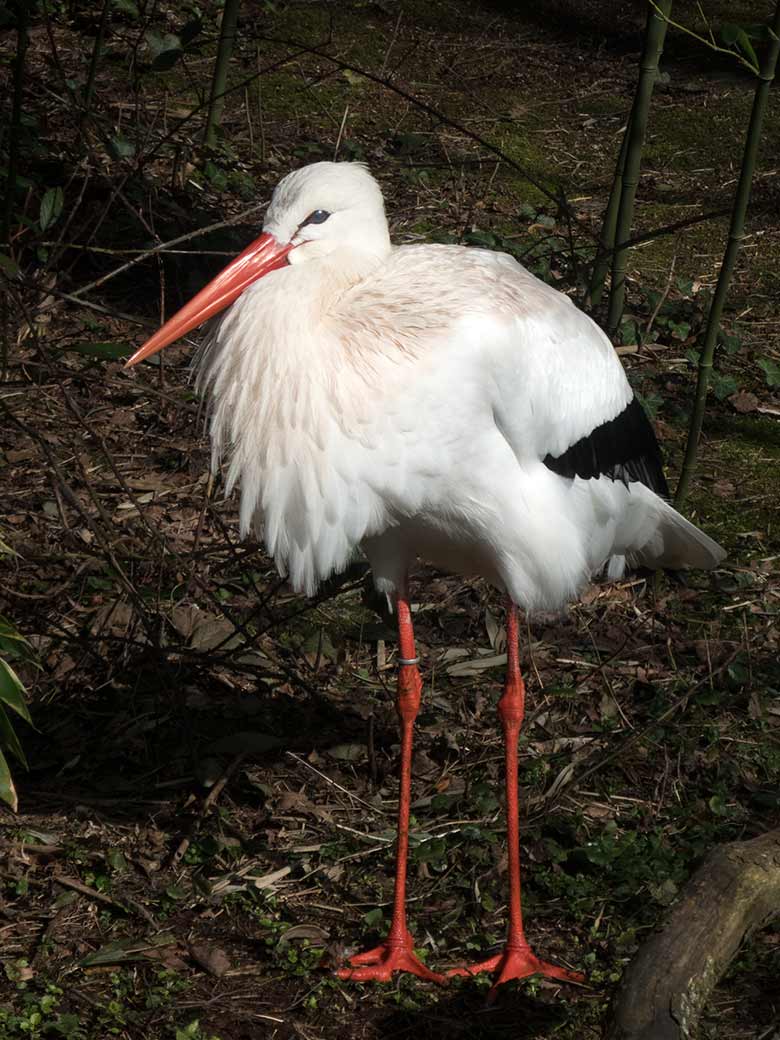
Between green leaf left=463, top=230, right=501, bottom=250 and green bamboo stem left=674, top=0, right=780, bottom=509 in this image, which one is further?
green leaf left=463, top=230, right=501, bottom=250

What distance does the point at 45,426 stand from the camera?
15.5ft

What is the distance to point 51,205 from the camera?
157 inches

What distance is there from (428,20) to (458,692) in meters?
5.64

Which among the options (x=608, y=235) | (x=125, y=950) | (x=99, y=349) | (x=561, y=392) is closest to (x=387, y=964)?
(x=125, y=950)

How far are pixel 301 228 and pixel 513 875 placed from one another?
5.23 feet

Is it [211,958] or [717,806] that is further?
[717,806]

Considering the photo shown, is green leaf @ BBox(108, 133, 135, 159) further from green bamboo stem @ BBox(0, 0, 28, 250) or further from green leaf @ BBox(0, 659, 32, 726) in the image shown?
green leaf @ BBox(0, 659, 32, 726)

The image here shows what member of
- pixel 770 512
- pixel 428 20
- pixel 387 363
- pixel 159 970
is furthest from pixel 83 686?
pixel 428 20

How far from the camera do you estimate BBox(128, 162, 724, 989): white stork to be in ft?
9.63

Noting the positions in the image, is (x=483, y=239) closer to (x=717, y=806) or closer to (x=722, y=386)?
(x=722, y=386)

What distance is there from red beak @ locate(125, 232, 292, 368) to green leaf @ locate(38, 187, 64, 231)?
1.12 m

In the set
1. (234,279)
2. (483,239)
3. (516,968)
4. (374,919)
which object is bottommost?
(374,919)

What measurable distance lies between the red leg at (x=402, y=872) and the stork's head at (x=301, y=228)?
0.95 m

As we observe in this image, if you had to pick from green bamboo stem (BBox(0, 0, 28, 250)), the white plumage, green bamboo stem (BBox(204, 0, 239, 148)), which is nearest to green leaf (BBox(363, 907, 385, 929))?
the white plumage
